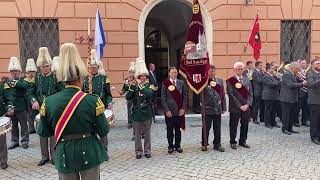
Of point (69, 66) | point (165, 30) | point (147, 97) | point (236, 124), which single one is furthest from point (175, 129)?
point (165, 30)

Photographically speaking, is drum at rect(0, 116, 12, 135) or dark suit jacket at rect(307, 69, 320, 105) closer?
drum at rect(0, 116, 12, 135)

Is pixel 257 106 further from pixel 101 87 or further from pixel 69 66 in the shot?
pixel 69 66

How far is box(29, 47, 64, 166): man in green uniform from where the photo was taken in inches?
Result: 265

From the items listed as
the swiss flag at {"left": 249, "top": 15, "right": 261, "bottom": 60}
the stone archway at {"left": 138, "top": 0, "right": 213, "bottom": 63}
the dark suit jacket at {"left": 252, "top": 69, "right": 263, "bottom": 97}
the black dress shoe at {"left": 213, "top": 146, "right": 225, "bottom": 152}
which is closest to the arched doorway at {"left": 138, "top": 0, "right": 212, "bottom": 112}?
the stone archway at {"left": 138, "top": 0, "right": 213, "bottom": 63}

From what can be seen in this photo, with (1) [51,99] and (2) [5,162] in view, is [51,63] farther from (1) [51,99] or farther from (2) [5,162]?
(1) [51,99]

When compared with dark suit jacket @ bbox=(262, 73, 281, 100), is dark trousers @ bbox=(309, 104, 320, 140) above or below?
below

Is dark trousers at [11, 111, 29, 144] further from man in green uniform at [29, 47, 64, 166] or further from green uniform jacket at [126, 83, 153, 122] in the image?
green uniform jacket at [126, 83, 153, 122]

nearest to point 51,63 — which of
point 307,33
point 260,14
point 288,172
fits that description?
point 288,172

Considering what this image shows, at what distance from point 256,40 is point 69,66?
902cm

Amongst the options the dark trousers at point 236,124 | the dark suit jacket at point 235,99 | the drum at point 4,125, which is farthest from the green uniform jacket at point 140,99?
Result: the drum at point 4,125

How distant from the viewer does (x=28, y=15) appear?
1084 cm

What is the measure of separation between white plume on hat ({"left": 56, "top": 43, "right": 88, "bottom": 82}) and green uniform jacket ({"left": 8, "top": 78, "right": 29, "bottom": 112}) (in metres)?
4.62

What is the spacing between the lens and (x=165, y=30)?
1734cm

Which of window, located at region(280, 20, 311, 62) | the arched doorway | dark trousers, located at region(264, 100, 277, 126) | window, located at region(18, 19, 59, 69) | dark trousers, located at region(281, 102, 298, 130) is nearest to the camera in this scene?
dark trousers, located at region(281, 102, 298, 130)
